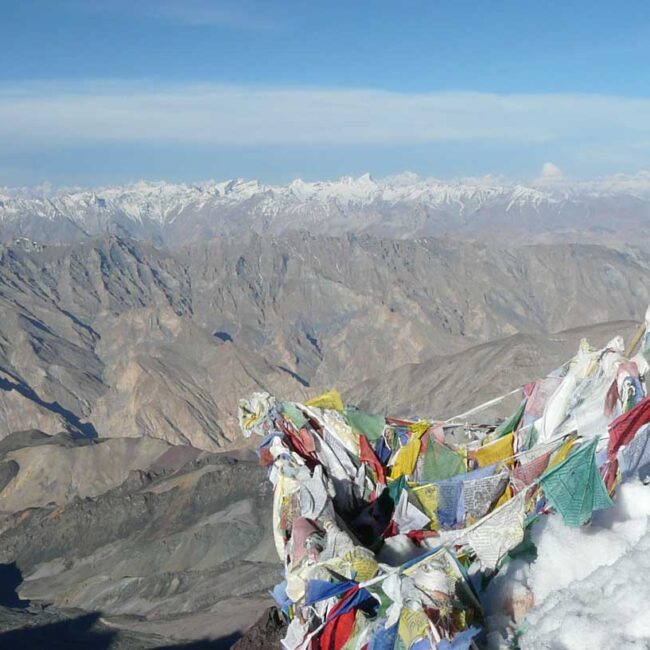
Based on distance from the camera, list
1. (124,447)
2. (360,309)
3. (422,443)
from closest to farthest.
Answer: (422,443) < (124,447) < (360,309)

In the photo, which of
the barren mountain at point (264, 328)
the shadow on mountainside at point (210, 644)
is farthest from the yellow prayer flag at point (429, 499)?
the barren mountain at point (264, 328)

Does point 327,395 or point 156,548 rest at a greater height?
point 327,395

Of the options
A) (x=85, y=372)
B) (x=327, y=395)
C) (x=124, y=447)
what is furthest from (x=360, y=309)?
(x=327, y=395)

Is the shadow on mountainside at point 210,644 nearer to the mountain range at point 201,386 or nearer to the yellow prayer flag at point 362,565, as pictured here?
the mountain range at point 201,386

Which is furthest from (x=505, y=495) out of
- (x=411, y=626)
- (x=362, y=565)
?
(x=411, y=626)

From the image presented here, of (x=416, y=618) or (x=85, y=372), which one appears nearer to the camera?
(x=416, y=618)

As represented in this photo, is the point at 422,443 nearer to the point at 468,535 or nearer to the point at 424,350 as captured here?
the point at 468,535
